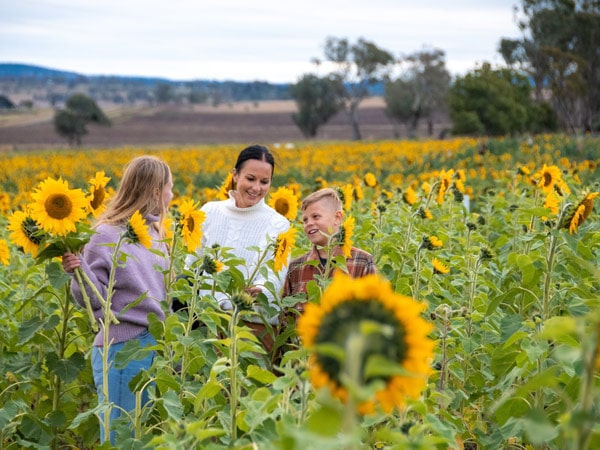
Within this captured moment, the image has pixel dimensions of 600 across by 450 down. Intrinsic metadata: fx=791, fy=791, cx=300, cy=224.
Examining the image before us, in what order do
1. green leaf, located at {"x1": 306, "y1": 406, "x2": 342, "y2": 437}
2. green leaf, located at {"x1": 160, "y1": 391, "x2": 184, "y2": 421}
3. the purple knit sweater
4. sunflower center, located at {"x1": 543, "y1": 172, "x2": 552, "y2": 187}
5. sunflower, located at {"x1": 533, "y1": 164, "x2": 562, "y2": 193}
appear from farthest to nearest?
sunflower center, located at {"x1": 543, "y1": 172, "x2": 552, "y2": 187}
sunflower, located at {"x1": 533, "y1": 164, "x2": 562, "y2": 193}
the purple knit sweater
green leaf, located at {"x1": 160, "y1": 391, "x2": 184, "y2": 421}
green leaf, located at {"x1": 306, "y1": 406, "x2": 342, "y2": 437}

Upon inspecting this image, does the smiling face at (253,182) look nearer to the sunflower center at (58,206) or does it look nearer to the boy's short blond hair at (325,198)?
the boy's short blond hair at (325,198)

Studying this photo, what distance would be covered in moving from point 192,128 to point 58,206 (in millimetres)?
67072

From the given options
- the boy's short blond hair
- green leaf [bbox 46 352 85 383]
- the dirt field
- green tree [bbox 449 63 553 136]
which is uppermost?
green tree [bbox 449 63 553 136]

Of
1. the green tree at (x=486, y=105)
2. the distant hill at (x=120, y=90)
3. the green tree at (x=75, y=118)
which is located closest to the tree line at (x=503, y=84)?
the green tree at (x=486, y=105)

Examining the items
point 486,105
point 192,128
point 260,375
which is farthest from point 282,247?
point 192,128

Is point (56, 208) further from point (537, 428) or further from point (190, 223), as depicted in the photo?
point (537, 428)

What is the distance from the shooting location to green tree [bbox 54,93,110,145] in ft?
176

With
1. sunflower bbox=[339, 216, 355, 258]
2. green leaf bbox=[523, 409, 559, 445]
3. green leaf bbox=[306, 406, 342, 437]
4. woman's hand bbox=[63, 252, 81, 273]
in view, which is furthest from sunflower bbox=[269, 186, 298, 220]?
green leaf bbox=[306, 406, 342, 437]

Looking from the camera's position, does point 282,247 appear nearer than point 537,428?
No

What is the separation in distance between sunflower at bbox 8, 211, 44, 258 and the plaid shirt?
1.15m

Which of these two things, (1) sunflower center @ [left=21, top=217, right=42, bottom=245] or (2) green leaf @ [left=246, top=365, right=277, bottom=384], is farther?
(1) sunflower center @ [left=21, top=217, right=42, bottom=245]

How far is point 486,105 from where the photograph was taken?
40031mm

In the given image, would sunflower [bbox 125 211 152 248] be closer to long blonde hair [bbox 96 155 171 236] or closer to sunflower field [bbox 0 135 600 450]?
sunflower field [bbox 0 135 600 450]

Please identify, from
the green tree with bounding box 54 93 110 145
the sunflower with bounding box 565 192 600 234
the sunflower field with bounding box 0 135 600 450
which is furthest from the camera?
the green tree with bounding box 54 93 110 145
